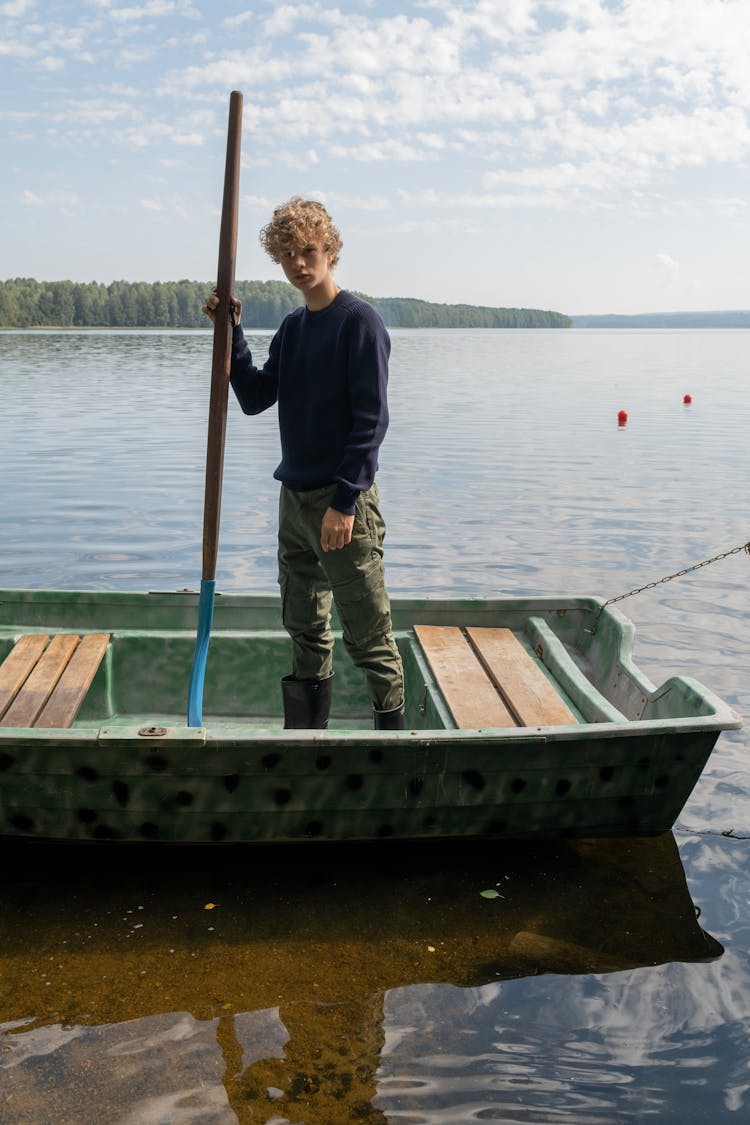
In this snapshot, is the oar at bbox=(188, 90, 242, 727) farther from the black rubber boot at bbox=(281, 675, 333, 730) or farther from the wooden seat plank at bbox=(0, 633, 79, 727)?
the wooden seat plank at bbox=(0, 633, 79, 727)

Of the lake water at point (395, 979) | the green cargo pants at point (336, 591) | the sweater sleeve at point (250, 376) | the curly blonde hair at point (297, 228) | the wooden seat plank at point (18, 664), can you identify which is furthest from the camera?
the wooden seat plank at point (18, 664)

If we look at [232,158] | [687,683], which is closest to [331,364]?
[232,158]

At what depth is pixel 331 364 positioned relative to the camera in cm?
446

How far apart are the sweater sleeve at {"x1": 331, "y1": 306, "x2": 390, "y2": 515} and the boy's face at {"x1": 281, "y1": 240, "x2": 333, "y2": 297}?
0.22 m

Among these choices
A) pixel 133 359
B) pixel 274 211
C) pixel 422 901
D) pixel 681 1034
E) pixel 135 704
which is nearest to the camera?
pixel 681 1034

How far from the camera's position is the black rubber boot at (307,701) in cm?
513

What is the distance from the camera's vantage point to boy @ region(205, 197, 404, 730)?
14.4ft

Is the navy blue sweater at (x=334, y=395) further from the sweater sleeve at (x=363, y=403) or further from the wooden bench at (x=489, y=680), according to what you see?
the wooden bench at (x=489, y=680)

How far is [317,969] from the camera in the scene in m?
4.24

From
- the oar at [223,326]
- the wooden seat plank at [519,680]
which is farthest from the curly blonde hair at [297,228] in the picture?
the wooden seat plank at [519,680]

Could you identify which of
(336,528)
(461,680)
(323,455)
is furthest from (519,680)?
(323,455)

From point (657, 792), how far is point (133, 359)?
5991 centimetres

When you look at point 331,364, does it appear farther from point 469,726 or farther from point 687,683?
point 687,683

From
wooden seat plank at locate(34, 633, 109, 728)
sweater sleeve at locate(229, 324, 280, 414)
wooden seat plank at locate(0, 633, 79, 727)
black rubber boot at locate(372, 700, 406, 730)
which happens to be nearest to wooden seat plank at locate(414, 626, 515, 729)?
black rubber boot at locate(372, 700, 406, 730)
